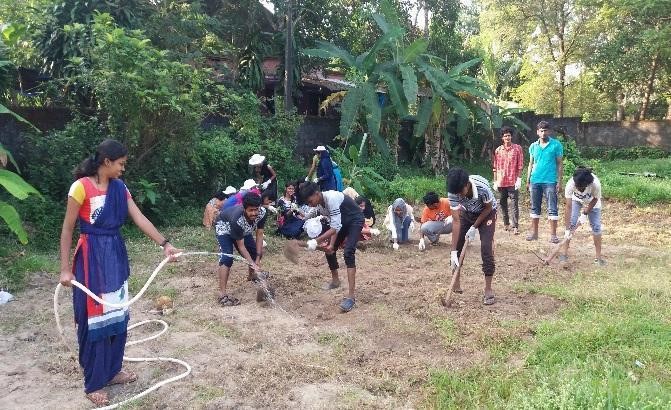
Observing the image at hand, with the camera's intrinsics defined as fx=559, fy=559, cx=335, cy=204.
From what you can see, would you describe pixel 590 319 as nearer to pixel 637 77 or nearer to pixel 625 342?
pixel 625 342

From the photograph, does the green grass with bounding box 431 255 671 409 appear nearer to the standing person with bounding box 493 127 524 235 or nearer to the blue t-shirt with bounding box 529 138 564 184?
the blue t-shirt with bounding box 529 138 564 184

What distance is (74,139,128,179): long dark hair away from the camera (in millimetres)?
3555

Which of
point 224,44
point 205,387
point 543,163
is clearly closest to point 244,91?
point 224,44

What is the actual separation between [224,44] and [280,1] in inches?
69.4

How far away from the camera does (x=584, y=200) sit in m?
6.58

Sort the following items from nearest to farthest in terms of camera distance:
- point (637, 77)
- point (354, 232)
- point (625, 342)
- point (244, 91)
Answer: point (625, 342) < point (354, 232) < point (244, 91) < point (637, 77)

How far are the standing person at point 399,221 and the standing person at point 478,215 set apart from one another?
2.56 metres

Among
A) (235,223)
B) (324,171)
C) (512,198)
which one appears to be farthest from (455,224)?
(324,171)

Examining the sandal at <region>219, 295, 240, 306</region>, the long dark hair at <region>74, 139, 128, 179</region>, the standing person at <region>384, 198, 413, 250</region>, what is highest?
the long dark hair at <region>74, 139, 128, 179</region>

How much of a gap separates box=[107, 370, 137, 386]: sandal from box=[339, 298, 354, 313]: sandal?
2037 mm

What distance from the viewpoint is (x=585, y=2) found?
18812 mm

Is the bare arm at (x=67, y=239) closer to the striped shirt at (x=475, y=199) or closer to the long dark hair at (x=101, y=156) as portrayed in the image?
the long dark hair at (x=101, y=156)

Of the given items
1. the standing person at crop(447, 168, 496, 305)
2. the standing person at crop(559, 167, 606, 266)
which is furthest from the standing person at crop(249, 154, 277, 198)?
the standing person at crop(559, 167, 606, 266)

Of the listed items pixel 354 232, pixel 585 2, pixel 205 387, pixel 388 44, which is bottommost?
pixel 205 387
